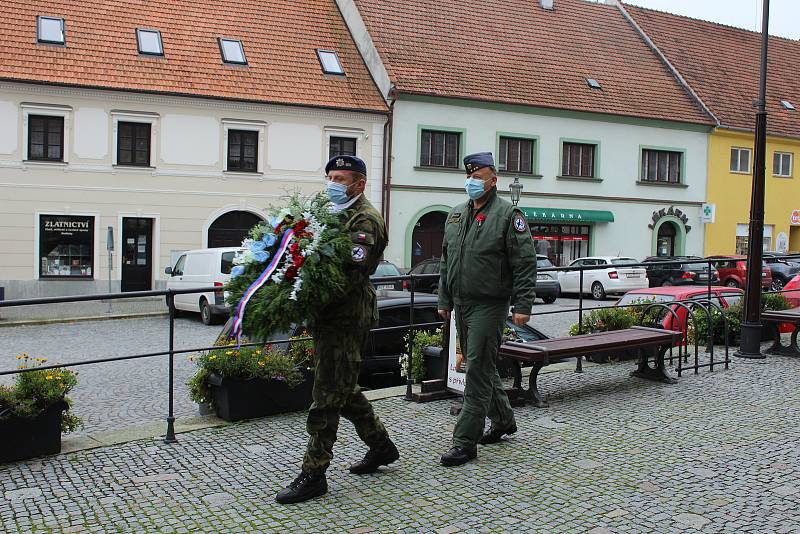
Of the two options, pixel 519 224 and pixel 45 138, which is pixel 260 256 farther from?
pixel 45 138

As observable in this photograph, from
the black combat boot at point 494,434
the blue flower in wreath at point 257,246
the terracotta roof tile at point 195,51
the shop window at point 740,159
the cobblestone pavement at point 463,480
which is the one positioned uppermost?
the terracotta roof tile at point 195,51

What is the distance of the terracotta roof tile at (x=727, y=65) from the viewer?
36.3 m

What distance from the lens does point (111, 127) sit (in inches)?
997

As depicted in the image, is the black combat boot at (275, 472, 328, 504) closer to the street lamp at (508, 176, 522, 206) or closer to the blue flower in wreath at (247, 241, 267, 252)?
the blue flower in wreath at (247, 241, 267, 252)

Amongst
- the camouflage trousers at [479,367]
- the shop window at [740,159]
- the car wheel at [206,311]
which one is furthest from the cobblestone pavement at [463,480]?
the shop window at [740,159]

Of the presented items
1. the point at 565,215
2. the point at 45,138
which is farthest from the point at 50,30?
the point at 565,215

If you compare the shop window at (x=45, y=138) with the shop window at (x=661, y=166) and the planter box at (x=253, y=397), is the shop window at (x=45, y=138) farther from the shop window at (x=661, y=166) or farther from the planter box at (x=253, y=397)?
the shop window at (x=661, y=166)

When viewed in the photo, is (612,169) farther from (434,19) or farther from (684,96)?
(434,19)

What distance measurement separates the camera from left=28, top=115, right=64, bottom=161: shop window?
24.6 meters

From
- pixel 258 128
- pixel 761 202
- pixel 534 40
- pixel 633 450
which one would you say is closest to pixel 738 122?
pixel 534 40

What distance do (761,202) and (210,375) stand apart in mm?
7118

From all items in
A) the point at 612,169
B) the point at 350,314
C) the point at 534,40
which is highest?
the point at 534,40

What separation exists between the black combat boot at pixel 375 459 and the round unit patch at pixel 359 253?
1.35m

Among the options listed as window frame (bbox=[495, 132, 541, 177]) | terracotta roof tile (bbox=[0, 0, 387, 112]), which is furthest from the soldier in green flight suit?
window frame (bbox=[495, 132, 541, 177])
